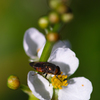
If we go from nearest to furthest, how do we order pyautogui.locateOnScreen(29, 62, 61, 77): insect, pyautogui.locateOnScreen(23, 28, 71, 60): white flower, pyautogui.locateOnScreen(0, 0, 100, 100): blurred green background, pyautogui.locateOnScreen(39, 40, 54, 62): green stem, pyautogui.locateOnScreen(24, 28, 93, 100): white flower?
pyautogui.locateOnScreen(39, 40, 54, 62): green stem
pyautogui.locateOnScreen(29, 62, 61, 77): insect
pyautogui.locateOnScreen(24, 28, 93, 100): white flower
pyautogui.locateOnScreen(23, 28, 71, 60): white flower
pyautogui.locateOnScreen(0, 0, 100, 100): blurred green background

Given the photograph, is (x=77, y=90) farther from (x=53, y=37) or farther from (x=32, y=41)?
(x=53, y=37)

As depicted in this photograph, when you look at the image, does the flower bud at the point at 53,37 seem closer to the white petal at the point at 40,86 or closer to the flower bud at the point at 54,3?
the flower bud at the point at 54,3

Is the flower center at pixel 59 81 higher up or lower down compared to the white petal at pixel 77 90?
higher up

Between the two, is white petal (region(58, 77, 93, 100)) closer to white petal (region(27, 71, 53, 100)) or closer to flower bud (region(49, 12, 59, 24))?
white petal (region(27, 71, 53, 100))

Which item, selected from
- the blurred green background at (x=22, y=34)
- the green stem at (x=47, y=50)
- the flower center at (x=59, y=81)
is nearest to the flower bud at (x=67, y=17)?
the green stem at (x=47, y=50)

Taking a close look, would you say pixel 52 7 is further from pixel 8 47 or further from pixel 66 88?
pixel 8 47

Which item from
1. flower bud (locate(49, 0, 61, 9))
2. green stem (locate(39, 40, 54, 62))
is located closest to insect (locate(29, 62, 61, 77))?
green stem (locate(39, 40, 54, 62))
